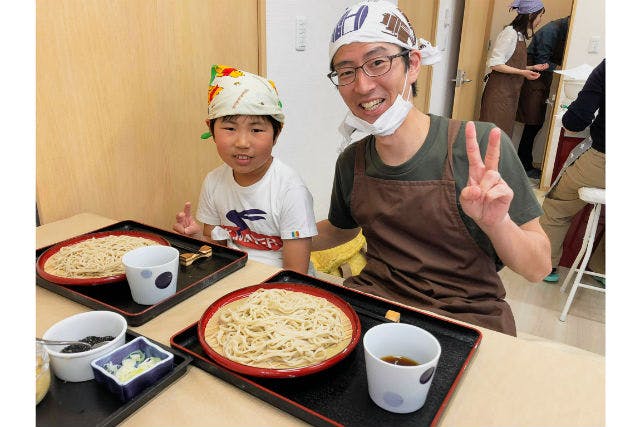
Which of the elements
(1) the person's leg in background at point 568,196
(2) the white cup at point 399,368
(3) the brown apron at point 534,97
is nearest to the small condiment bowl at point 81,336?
(2) the white cup at point 399,368

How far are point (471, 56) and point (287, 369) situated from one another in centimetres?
457

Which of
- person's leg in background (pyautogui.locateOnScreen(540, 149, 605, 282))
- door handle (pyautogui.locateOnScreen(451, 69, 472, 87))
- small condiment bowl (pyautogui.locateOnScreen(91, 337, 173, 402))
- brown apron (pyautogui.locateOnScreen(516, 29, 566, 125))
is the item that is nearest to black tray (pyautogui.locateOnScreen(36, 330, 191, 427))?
small condiment bowl (pyautogui.locateOnScreen(91, 337, 173, 402))

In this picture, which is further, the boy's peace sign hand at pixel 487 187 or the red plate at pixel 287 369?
the boy's peace sign hand at pixel 487 187

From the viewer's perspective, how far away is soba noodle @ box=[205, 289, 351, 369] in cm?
82

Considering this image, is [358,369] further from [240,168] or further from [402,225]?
[240,168]

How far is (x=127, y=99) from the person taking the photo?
1604 mm

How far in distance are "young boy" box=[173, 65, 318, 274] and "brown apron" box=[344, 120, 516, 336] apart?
0.25 metres

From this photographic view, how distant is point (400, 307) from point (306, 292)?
0.22m

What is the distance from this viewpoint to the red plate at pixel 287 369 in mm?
752

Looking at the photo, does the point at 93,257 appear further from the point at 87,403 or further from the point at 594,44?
the point at 594,44

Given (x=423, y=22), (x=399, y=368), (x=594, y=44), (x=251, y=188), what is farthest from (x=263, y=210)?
(x=594, y=44)

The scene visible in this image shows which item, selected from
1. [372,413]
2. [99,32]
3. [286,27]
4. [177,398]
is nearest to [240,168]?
[99,32]

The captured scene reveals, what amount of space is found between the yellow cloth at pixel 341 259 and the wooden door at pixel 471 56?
9.59 feet

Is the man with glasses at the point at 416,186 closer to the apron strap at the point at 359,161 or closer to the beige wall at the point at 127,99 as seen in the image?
the apron strap at the point at 359,161
